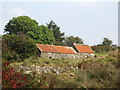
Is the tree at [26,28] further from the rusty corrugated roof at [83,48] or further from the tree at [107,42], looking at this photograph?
the tree at [107,42]

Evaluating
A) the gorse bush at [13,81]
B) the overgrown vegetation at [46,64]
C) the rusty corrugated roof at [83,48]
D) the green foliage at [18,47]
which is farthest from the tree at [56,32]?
the gorse bush at [13,81]

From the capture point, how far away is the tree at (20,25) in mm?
33219

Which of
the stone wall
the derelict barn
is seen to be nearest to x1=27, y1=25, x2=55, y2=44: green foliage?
the derelict barn

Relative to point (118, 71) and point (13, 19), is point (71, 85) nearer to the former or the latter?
point (118, 71)

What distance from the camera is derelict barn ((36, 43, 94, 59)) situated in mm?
23562

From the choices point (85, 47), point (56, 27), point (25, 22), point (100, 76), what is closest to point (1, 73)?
point (100, 76)

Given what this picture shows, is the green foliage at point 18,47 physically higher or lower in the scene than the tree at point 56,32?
lower

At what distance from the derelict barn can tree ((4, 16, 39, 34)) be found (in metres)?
9.10

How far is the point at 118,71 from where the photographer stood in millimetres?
5445

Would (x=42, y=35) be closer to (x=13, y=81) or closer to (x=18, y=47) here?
(x=18, y=47)

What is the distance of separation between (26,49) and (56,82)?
1414 cm

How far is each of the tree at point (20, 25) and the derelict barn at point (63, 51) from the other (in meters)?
9.10

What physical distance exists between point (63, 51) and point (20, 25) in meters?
11.8

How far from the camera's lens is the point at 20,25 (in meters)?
33.1
